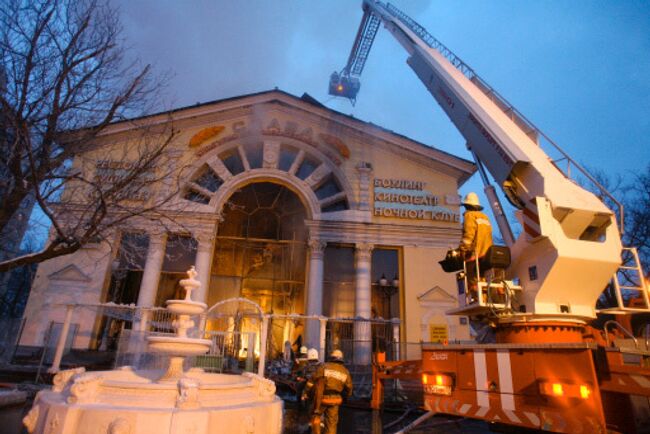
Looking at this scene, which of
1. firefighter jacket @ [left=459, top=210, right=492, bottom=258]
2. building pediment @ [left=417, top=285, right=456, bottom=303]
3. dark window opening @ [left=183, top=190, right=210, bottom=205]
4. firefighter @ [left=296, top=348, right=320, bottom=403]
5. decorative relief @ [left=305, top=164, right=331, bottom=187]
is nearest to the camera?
firefighter jacket @ [left=459, top=210, right=492, bottom=258]

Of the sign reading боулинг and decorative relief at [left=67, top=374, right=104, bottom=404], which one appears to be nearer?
decorative relief at [left=67, top=374, right=104, bottom=404]

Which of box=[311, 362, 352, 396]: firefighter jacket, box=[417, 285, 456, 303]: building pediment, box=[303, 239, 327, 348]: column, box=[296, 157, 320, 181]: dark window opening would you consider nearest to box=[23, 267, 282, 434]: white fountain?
box=[311, 362, 352, 396]: firefighter jacket

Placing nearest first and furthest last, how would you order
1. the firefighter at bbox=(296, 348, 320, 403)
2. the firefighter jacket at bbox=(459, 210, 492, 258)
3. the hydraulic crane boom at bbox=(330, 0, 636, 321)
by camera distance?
the hydraulic crane boom at bbox=(330, 0, 636, 321) → the firefighter jacket at bbox=(459, 210, 492, 258) → the firefighter at bbox=(296, 348, 320, 403)

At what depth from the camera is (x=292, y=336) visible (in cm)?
1862

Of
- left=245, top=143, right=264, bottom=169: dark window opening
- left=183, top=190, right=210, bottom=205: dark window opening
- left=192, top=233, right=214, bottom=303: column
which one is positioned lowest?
left=192, top=233, right=214, bottom=303: column

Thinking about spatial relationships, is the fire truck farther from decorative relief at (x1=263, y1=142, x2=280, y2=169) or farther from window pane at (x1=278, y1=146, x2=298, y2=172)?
window pane at (x1=278, y1=146, x2=298, y2=172)

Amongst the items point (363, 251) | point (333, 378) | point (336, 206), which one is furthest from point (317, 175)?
point (333, 378)

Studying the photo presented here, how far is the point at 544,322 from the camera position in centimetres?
548

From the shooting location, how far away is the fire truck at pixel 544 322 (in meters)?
4.25

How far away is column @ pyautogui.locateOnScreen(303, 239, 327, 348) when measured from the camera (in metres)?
16.4

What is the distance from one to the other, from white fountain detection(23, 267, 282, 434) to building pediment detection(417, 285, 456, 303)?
1284cm

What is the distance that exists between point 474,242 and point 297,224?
554 inches

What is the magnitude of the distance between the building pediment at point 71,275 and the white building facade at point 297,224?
5cm

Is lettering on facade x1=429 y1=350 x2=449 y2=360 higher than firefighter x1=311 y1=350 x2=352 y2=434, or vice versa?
lettering on facade x1=429 y1=350 x2=449 y2=360
